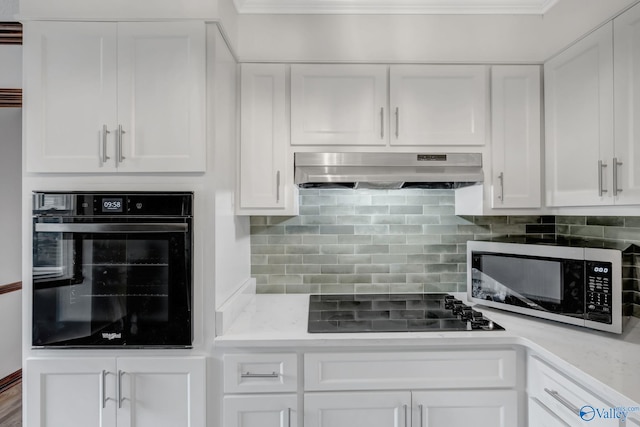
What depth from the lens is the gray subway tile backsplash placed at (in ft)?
7.38

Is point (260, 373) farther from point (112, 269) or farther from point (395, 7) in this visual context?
point (395, 7)

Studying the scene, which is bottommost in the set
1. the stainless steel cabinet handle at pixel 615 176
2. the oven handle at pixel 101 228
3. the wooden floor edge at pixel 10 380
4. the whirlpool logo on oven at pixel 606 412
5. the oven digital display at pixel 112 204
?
the wooden floor edge at pixel 10 380

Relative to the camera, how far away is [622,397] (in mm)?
1034

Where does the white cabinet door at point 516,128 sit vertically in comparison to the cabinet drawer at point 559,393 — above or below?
above

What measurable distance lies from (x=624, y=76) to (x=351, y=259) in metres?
1.59

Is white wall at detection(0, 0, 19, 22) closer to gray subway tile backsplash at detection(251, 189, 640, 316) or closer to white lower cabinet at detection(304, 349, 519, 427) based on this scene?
gray subway tile backsplash at detection(251, 189, 640, 316)

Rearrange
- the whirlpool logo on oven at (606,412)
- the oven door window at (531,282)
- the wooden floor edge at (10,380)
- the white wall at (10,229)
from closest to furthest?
1. the whirlpool logo on oven at (606,412)
2. the oven door window at (531,282)
3. the wooden floor edge at (10,380)
4. the white wall at (10,229)

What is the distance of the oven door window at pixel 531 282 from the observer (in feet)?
5.18

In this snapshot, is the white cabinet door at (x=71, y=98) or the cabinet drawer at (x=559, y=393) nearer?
the cabinet drawer at (x=559, y=393)

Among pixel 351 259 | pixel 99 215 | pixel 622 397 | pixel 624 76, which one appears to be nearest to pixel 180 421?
pixel 99 215

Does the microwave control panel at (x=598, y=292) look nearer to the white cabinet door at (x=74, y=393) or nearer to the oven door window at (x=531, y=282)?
the oven door window at (x=531, y=282)

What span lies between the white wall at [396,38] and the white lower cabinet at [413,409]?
5.46ft

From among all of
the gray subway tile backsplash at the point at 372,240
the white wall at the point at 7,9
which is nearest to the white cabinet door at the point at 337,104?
the gray subway tile backsplash at the point at 372,240

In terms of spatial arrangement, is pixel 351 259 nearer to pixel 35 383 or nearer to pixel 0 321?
pixel 35 383
